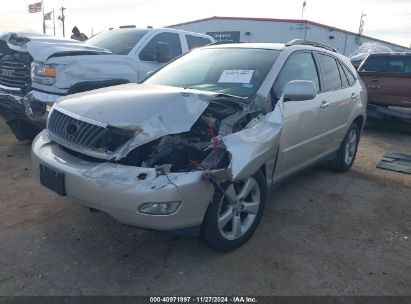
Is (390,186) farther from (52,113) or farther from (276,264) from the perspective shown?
(52,113)

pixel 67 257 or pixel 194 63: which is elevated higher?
pixel 194 63

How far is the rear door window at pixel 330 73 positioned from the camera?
15.3 ft

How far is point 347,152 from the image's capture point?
5.54 m

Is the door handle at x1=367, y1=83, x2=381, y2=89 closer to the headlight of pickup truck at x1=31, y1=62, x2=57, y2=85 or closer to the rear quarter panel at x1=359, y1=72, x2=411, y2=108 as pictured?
the rear quarter panel at x1=359, y1=72, x2=411, y2=108

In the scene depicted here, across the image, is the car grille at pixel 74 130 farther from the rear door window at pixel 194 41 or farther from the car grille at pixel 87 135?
the rear door window at pixel 194 41

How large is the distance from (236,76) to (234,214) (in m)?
1.36

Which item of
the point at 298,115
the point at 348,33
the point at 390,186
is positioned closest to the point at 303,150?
the point at 298,115

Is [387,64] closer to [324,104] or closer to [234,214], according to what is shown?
[324,104]

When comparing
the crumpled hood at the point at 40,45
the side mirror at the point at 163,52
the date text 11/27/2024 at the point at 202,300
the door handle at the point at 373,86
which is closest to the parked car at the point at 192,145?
the date text 11/27/2024 at the point at 202,300

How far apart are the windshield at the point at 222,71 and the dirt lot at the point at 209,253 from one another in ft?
4.45

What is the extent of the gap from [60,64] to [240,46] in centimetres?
233

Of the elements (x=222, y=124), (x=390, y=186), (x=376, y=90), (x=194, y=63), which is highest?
(x=194, y=63)

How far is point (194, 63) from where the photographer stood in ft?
14.2

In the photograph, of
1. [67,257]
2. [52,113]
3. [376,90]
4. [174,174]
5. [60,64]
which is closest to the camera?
[174,174]
